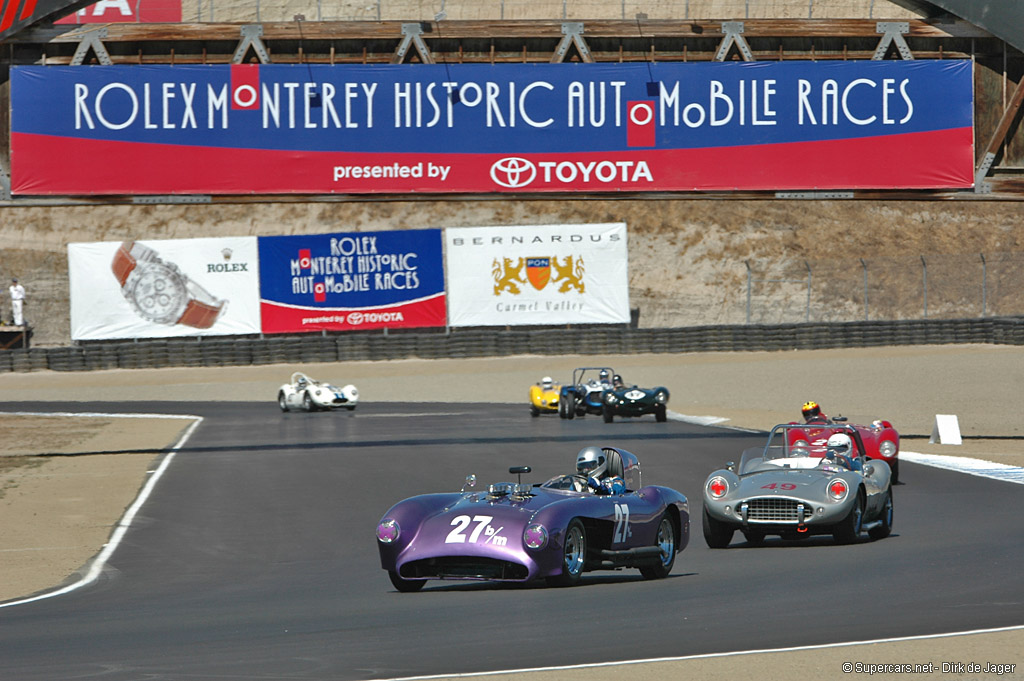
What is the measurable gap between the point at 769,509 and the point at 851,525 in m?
0.69

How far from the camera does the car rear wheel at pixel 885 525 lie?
12.6 m

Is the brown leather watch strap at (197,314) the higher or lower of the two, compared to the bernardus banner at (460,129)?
lower

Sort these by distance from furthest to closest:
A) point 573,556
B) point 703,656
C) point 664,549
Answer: point 664,549
point 573,556
point 703,656

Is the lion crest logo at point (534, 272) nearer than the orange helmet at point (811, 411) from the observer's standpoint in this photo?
No

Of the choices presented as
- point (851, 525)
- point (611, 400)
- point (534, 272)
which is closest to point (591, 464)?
point (851, 525)

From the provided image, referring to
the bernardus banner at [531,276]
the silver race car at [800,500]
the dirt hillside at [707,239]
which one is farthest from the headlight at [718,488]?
the dirt hillside at [707,239]

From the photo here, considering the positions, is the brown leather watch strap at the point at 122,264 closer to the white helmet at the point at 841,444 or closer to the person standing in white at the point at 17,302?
the person standing in white at the point at 17,302

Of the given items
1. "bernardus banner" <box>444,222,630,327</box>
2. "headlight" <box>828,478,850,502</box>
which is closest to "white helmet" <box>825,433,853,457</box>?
"headlight" <box>828,478,850,502</box>

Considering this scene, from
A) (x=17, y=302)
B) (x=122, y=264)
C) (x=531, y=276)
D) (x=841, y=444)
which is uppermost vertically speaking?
(x=122, y=264)

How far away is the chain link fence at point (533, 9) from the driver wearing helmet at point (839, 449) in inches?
1793

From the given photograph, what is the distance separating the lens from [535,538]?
9523mm

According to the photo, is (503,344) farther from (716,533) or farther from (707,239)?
(716,533)

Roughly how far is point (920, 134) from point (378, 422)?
21.7 meters

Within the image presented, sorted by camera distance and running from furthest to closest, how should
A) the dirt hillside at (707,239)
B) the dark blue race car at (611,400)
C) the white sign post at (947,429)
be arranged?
the dirt hillside at (707,239), the dark blue race car at (611,400), the white sign post at (947,429)
